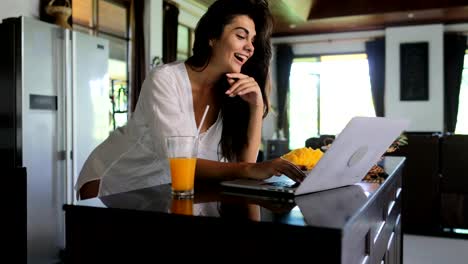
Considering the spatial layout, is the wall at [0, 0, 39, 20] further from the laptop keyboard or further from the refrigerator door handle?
the laptop keyboard

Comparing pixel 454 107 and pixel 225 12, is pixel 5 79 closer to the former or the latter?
pixel 225 12

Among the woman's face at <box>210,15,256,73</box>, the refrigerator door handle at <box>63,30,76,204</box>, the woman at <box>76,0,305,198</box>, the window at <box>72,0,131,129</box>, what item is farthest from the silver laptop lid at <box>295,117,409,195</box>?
the window at <box>72,0,131,129</box>

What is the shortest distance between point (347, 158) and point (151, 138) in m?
0.59

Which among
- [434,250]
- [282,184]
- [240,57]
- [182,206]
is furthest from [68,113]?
[434,250]

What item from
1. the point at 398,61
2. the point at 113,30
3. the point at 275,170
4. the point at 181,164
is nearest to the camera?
the point at 181,164

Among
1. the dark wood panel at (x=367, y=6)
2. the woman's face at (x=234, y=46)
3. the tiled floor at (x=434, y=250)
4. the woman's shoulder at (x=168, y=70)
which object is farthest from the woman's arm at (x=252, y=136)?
the dark wood panel at (x=367, y=6)

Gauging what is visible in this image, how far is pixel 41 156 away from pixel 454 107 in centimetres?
636

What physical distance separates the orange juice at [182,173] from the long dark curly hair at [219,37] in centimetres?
44

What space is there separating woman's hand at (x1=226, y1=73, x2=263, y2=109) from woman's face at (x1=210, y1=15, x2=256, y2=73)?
0.14 ft

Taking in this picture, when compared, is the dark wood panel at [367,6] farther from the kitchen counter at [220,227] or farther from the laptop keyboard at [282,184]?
the kitchen counter at [220,227]

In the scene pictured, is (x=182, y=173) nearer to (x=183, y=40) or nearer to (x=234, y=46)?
(x=234, y=46)

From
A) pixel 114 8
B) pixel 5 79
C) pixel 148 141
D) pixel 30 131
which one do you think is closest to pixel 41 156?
pixel 30 131

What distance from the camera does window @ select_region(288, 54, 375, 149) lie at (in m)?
8.00

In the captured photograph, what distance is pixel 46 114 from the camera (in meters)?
3.12
